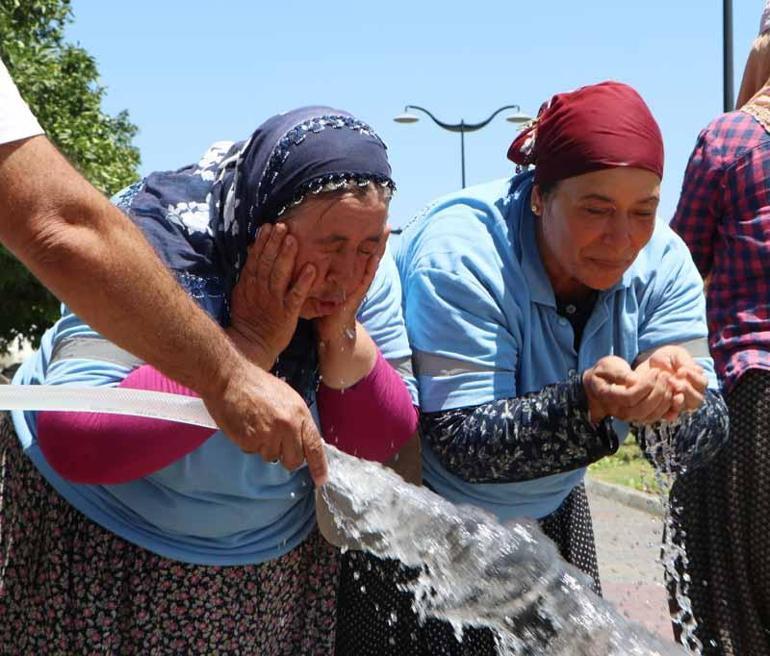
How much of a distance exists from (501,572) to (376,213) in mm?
813

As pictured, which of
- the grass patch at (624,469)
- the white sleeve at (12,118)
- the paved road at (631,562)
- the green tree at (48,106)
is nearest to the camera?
the white sleeve at (12,118)

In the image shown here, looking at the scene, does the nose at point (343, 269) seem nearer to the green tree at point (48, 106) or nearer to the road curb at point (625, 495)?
the road curb at point (625, 495)

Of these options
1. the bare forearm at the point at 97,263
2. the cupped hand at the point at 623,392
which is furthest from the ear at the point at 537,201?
the bare forearm at the point at 97,263

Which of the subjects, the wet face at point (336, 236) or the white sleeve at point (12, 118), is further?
the wet face at point (336, 236)

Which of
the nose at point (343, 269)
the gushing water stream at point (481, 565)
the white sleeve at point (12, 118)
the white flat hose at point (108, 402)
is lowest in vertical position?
the gushing water stream at point (481, 565)

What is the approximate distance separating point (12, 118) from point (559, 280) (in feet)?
5.57

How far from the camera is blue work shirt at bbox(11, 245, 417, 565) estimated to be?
2.68 meters

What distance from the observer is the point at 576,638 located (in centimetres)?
287

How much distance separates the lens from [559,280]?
11.0 feet

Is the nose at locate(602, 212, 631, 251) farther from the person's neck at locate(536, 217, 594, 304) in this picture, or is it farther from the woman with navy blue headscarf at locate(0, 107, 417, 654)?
the woman with navy blue headscarf at locate(0, 107, 417, 654)

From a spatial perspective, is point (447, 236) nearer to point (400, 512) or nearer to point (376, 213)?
point (376, 213)

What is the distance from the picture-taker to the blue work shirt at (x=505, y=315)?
3189mm

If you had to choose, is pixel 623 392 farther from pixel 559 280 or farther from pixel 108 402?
→ pixel 108 402

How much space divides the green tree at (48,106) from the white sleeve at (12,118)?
15.1 m
